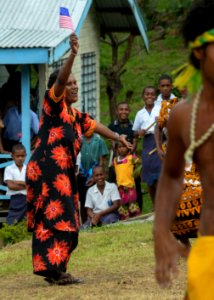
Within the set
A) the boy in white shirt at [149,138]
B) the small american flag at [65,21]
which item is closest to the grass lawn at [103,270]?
the boy in white shirt at [149,138]

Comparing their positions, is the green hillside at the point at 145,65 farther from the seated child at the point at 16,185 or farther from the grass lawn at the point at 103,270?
the grass lawn at the point at 103,270

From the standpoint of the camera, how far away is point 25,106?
45.3ft

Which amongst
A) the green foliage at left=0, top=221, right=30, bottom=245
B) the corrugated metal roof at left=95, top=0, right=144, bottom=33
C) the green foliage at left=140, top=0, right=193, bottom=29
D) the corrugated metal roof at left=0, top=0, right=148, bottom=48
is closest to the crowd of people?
the green foliage at left=0, top=221, right=30, bottom=245

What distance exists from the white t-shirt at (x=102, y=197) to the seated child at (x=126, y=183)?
38cm

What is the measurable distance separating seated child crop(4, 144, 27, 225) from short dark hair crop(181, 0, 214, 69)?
855 cm

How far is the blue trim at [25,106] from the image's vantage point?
13797 mm

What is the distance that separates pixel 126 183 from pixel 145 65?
1075 centimetres

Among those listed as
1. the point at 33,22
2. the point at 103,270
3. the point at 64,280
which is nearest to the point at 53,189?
the point at 64,280

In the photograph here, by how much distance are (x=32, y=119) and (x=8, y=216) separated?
1.63 metres

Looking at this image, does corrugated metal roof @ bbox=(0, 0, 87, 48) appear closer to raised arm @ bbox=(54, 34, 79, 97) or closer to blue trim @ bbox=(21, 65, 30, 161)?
blue trim @ bbox=(21, 65, 30, 161)

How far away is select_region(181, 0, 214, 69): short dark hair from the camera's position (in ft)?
14.6

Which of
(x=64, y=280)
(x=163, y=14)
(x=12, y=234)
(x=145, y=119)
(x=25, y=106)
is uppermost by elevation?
(x=163, y=14)

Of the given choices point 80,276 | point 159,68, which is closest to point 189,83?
point 80,276

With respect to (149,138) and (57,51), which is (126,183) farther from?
(57,51)
